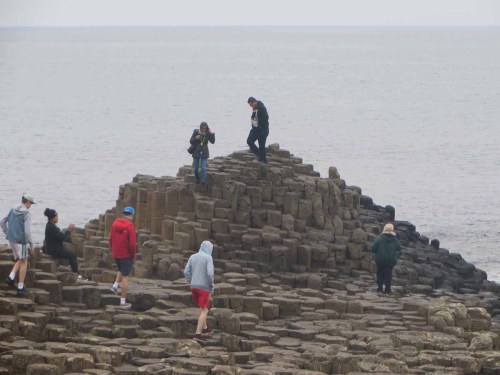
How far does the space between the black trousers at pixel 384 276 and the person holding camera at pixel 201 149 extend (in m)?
5.93

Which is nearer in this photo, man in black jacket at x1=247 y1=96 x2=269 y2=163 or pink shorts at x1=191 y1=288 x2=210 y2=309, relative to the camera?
pink shorts at x1=191 y1=288 x2=210 y2=309

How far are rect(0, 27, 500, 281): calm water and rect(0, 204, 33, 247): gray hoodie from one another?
86.8ft

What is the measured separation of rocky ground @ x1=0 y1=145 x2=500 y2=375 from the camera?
26422 millimetres

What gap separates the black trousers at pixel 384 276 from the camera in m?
35.2

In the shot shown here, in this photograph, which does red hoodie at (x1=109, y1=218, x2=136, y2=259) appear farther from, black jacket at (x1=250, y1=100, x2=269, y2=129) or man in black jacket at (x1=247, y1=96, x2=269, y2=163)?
black jacket at (x1=250, y1=100, x2=269, y2=129)

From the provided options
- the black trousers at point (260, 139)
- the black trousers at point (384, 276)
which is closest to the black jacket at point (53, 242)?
the black trousers at point (384, 276)

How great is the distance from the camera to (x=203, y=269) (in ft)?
90.7

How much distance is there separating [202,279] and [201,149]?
11320 mm

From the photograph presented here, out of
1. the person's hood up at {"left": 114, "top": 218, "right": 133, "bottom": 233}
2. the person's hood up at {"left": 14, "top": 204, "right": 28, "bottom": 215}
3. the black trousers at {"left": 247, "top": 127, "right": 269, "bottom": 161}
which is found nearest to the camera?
the person's hood up at {"left": 14, "top": 204, "right": 28, "bottom": 215}

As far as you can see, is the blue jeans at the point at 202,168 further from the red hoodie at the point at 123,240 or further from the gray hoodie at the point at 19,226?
the gray hoodie at the point at 19,226

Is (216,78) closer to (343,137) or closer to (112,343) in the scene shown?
(343,137)

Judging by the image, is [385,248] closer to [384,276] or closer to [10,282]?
[384,276]

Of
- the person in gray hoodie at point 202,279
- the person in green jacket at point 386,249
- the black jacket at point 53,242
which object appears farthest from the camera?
the person in green jacket at point 386,249

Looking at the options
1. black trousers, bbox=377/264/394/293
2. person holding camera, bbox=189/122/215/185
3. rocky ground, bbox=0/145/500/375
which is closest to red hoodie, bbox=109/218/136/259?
rocky ground, bbox=0/145/500/375
